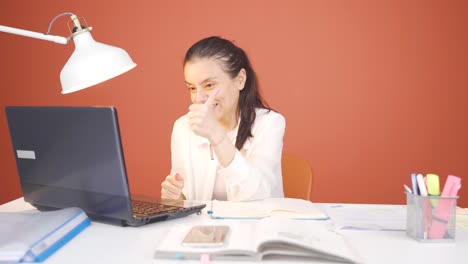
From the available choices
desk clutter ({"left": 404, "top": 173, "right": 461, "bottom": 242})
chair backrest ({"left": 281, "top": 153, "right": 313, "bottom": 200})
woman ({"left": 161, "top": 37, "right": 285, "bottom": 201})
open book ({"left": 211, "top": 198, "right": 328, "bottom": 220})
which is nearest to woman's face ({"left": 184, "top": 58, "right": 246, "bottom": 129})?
woman ({"left": 161, "top": 37, "right": 285, "bottom": 201})

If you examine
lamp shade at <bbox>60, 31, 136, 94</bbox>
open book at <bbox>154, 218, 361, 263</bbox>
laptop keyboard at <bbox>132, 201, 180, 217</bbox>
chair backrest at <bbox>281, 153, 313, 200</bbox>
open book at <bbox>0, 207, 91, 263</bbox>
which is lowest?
chair backrest at <bbox>281, 153, 313, 200</bbox>

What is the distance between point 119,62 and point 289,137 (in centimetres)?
191

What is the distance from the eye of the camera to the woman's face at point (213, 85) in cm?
173

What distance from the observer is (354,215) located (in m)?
1.22

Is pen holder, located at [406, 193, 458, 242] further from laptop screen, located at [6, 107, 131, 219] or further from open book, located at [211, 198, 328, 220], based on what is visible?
laptop screen, located at [6, 107, 131, 219]

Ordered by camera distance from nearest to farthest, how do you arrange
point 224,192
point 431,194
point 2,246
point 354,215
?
point 2,246 → point 431,194 → point 354,215 → point 224,192

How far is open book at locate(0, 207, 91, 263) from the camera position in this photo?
2.72ft

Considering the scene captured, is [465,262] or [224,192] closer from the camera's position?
[465,262]

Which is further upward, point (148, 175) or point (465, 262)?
point (465, 262)

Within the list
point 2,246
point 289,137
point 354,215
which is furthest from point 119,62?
point 289,137

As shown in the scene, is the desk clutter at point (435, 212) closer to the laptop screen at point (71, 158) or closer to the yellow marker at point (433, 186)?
the yellow marker at point (433, 186)

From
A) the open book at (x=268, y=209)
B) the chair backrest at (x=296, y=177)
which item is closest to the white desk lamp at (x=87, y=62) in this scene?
the open book at (x=268, y=209)

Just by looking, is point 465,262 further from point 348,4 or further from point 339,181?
point 348,4

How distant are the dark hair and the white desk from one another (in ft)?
2.56
